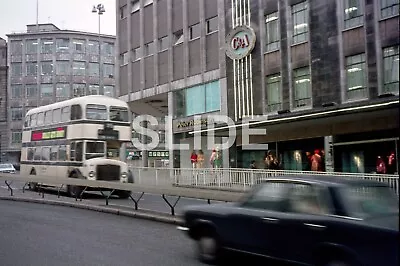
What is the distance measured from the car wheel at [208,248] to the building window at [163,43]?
26.1 meters

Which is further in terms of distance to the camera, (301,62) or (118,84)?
(118,84)

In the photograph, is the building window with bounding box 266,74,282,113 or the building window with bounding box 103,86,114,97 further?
the building window with bounding box 103,86,114,97

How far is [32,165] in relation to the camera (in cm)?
2400

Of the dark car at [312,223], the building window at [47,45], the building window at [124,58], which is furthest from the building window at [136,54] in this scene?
the building window at [47,45]

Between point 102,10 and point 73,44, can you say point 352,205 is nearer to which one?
point 102,10

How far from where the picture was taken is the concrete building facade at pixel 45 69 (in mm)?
78000

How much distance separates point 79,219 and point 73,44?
2809 inches

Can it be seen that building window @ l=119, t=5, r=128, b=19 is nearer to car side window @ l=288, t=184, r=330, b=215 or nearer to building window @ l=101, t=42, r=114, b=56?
car side window @ l=288, t=184, r=330, b=215

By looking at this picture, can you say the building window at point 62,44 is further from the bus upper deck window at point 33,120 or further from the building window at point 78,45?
the bus upper deck window at point 33,120

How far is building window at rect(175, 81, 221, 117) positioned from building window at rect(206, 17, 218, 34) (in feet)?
10.3

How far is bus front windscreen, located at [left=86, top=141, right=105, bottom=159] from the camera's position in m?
20.5

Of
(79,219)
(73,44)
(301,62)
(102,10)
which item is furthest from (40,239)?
(73,44)

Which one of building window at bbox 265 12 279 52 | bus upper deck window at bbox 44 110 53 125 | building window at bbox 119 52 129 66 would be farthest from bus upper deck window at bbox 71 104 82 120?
building window at bbox 119 52 129 66

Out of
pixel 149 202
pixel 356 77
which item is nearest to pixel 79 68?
pixel 356 77
